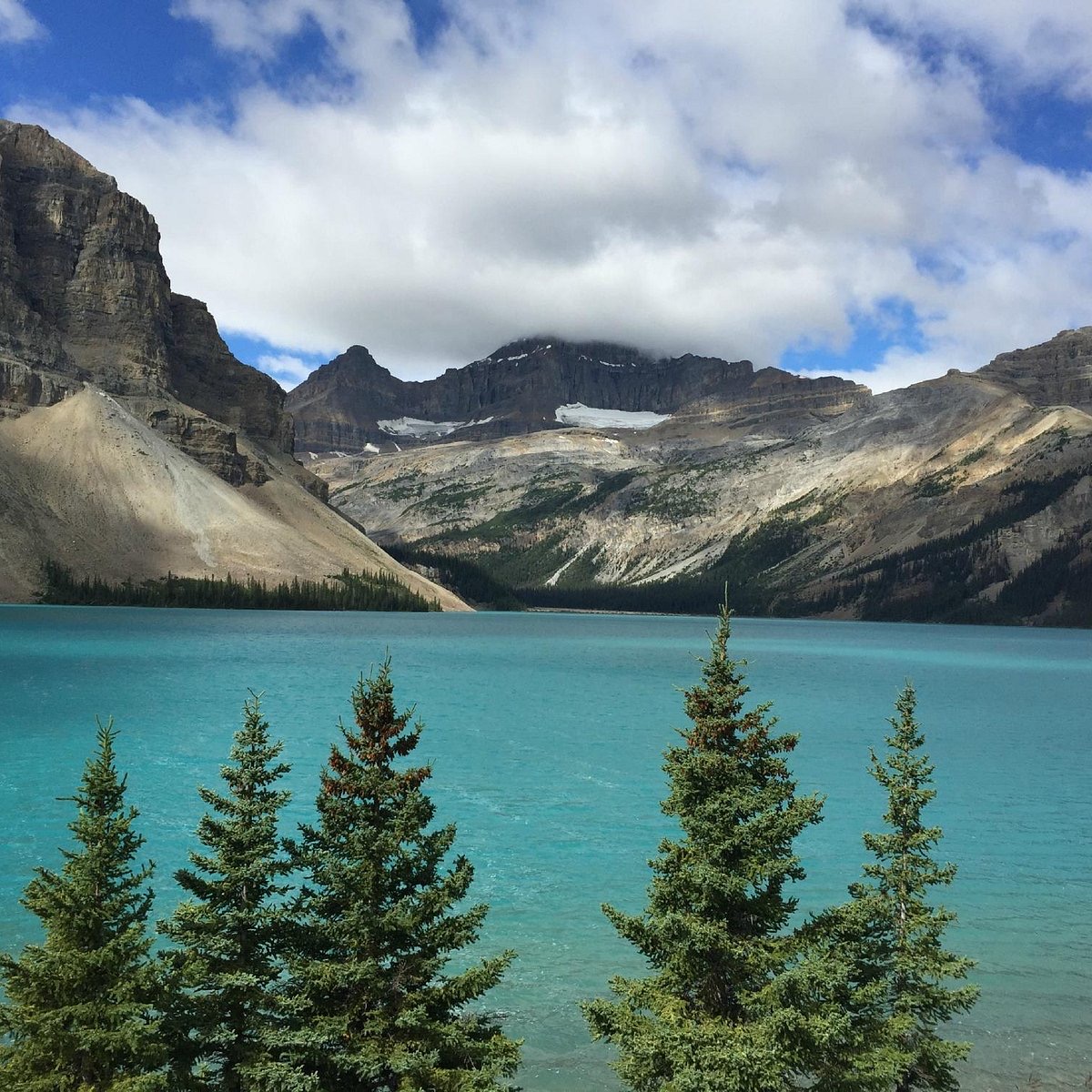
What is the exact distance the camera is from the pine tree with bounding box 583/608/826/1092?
13.1m

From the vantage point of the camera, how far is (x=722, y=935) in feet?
44.2

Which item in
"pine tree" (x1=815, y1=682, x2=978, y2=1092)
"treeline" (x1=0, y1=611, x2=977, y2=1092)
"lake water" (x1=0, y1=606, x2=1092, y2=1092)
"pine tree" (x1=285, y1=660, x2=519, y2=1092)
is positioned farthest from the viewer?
"lake water" (x1=0, y1=606, x2=1092, y2=1092)

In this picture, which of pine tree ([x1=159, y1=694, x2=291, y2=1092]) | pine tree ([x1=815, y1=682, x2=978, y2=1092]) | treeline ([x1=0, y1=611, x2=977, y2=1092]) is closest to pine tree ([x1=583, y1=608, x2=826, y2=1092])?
treeline ([x1=0, y1=611, x2=977, y2=1092])

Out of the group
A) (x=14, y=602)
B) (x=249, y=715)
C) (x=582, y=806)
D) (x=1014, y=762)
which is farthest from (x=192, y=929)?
(x=14, y=602)

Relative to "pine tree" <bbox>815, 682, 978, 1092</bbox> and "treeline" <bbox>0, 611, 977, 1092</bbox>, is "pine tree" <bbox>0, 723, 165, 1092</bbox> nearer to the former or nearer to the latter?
"treeline" <bbox>0, 611, 977, 1092</bbox>

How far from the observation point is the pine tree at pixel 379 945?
12391mm

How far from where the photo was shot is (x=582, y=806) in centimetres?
4319

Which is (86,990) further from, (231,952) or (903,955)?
(903,955)

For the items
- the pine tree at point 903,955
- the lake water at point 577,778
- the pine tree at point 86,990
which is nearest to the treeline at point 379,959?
the pine tree at point 86,990

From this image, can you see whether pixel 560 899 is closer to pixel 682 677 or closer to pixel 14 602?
pixel 682 677

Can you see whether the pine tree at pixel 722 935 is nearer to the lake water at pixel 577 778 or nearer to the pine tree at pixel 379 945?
the pine tree at pixel 379 945

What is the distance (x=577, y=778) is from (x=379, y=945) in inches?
1458

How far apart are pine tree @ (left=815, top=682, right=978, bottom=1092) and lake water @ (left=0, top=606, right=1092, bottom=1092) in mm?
4155

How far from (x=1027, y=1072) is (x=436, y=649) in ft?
361
